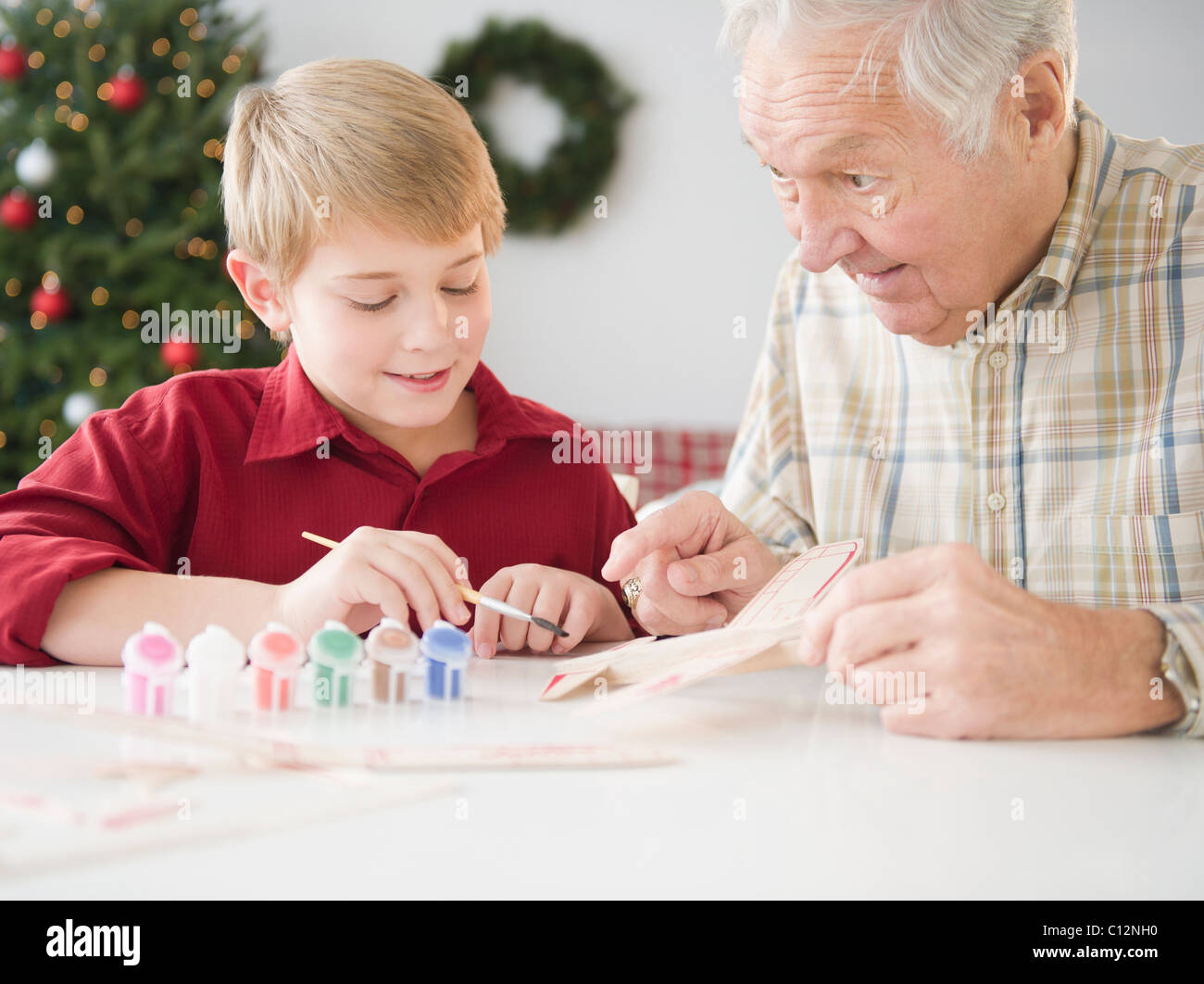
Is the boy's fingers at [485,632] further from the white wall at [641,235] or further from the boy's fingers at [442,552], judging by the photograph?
the white wall at [641,235]

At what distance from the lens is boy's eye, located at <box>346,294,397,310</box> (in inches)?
52.1

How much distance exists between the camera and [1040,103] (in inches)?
51.2

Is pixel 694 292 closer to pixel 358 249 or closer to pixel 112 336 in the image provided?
pixel 112 336

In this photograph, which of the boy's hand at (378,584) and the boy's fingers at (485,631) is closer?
the boy's hand at (378,584)

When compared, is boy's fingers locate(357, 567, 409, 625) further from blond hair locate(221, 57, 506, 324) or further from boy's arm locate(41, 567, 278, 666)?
blond hair locate(221, 57, 506, 324)

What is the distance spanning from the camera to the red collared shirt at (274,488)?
49.3 inches

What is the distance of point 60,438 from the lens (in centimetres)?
382

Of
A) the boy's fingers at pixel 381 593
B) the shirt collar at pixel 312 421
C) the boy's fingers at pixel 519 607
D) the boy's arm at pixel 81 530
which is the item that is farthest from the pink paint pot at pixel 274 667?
the shirt collar at pixel 312 421

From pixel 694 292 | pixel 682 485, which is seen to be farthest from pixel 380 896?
pixel 694 292

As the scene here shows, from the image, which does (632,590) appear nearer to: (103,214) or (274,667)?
(274,667)

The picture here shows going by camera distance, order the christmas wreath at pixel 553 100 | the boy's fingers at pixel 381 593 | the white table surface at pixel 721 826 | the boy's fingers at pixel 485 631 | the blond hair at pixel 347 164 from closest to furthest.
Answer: the white table surface at pixel 721 826 → the boy's fingers at pixel 381 593 → the boy's fingers at pixel 485 631 → the blond hair at pixel 347 164 → the christmas wreath at pixel 553 100

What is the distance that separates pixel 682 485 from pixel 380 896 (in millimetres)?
3403

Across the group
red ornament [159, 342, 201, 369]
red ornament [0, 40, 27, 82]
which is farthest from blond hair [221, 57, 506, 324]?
red ornament [0, 40, 27, 82]

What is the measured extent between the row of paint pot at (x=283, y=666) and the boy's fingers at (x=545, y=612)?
0.87 feet
